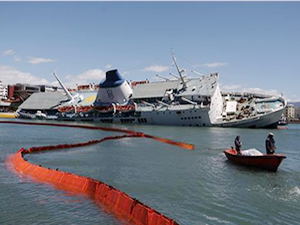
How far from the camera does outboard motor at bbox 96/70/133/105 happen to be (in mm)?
92375

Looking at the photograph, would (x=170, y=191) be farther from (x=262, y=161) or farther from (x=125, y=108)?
(x=125, y=108)

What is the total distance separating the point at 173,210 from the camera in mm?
Answer: 13086

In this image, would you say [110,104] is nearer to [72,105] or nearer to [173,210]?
[72,105]

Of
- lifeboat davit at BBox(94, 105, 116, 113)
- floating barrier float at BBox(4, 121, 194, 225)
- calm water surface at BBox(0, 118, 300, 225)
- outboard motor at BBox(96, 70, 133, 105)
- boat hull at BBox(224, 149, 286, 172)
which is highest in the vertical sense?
outboard motor at BBox(96, 70, 133, 105)

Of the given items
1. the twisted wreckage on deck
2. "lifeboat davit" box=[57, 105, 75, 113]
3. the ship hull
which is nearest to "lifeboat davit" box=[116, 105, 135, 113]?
the twisted wreckage on deck

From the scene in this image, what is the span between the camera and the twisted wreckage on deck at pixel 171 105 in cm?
6875

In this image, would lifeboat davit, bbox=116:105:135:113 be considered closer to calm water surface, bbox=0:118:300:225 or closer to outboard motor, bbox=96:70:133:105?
outboard motor, bbox=96:70:133:105

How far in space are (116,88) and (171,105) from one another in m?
22.3

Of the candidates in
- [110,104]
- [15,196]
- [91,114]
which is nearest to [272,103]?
[110,104]

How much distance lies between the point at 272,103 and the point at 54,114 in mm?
72857

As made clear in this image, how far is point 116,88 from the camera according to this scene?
3654 inches

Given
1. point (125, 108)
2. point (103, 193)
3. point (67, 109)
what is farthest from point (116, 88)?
point (103, 193)

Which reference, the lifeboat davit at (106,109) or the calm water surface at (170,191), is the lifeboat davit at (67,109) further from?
the calm water surface at (170,191)

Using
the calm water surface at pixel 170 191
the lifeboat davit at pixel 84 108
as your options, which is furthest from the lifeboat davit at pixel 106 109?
the calm water surface at pixel 170 191
